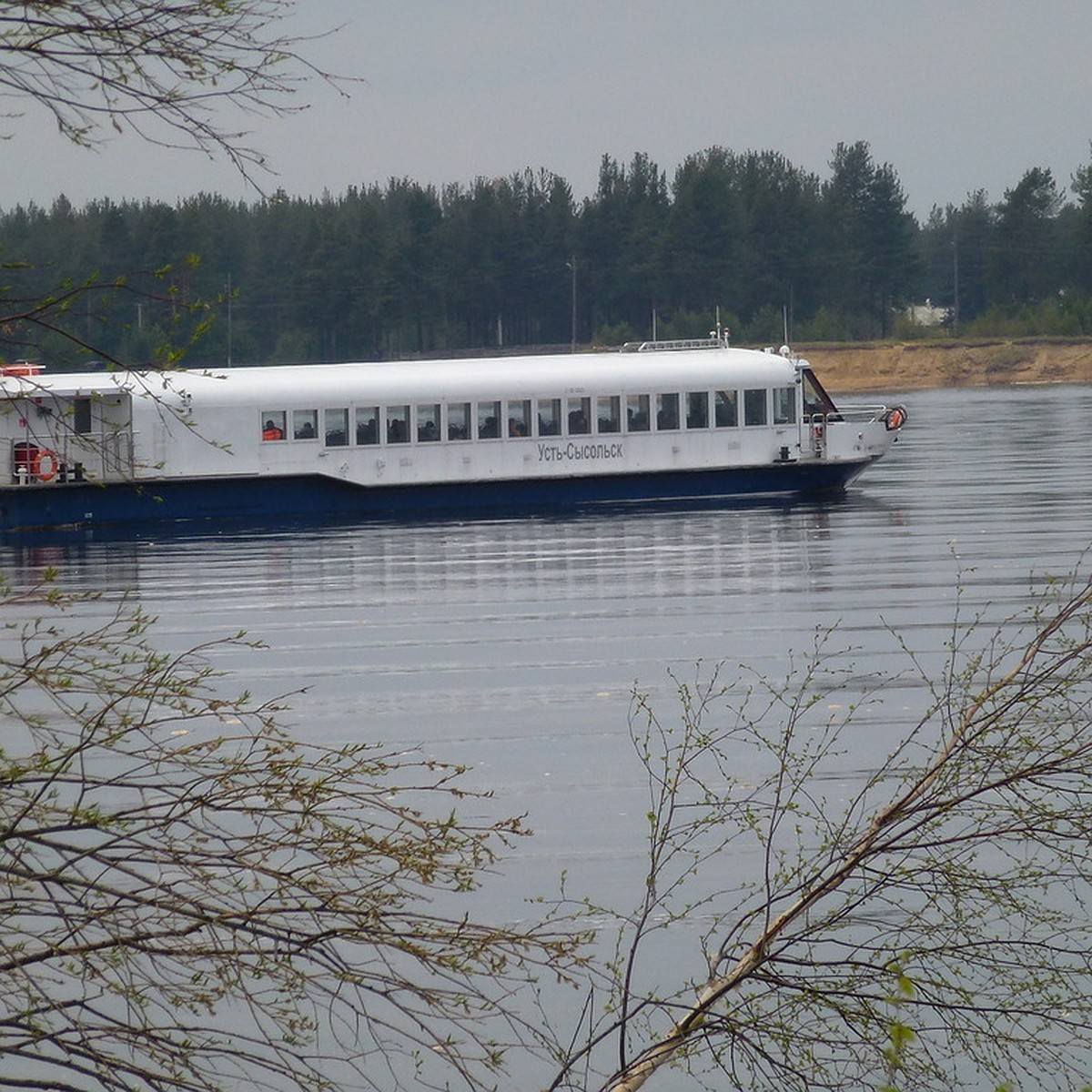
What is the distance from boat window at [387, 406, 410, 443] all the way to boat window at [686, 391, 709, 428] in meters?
5.73

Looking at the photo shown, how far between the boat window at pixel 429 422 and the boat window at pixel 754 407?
20.6 feet

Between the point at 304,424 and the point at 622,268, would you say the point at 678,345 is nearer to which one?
the point at 304,424

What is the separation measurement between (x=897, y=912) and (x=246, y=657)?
12.2 meters

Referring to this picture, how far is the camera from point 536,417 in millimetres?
38656

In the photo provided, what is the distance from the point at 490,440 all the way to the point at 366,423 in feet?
8.28

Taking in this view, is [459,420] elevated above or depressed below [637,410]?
below

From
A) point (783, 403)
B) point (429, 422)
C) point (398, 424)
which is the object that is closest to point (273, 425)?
point (398, 424)

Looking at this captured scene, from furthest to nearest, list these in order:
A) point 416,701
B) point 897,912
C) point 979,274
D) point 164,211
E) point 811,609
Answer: point 979,274
point 164,211
point 811,609
point 416,701
point 897,912

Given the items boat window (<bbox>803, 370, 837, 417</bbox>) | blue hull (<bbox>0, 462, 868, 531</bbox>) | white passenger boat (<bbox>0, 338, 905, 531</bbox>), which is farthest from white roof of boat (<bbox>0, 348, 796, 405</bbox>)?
blue hull (<bbox>0, 462, 868, 531</bbox>)

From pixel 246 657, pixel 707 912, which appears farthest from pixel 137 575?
pixel 707 912

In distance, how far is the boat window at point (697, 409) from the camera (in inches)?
1533

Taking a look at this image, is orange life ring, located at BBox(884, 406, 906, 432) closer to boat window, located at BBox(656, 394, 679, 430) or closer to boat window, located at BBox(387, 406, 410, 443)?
boat window, located at BBox(656, 394, 679, 430)

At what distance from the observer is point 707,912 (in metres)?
11.7

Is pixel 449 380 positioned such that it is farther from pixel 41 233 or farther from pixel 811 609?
pixel 41 233
